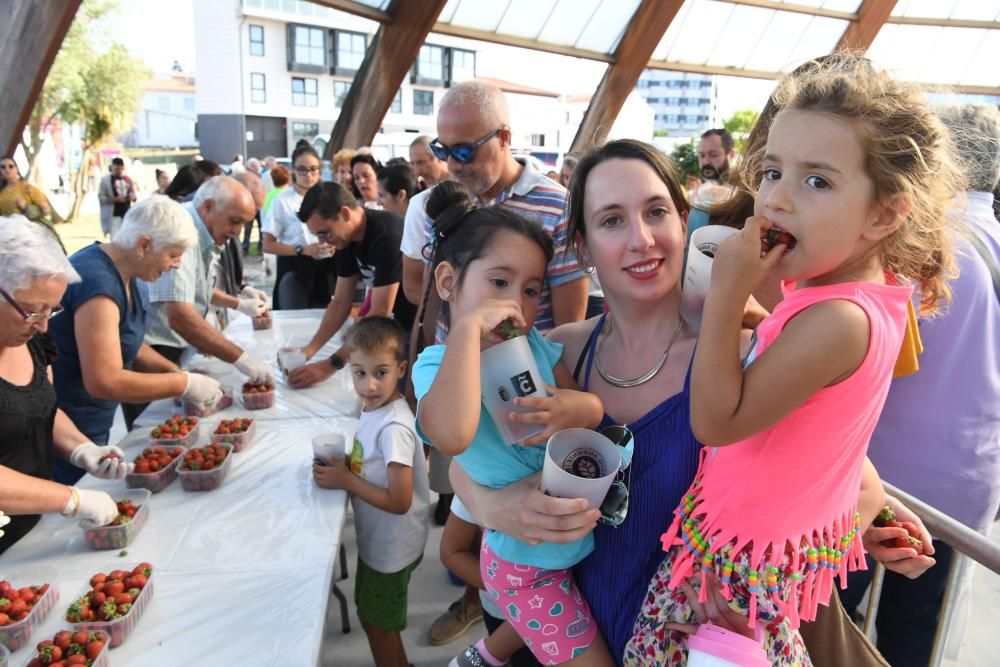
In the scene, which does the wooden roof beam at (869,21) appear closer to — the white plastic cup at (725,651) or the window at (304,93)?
the white plastic cup at (725,651)

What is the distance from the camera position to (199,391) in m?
2.80

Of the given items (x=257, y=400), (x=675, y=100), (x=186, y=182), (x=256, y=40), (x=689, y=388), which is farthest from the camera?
(x=675, y=100)

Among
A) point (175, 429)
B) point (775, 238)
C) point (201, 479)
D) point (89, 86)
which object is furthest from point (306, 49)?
point (775, 238)

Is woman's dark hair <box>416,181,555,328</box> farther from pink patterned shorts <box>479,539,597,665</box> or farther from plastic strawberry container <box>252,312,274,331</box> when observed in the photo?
plastic strawberry container <box>252,312,274,331</box>

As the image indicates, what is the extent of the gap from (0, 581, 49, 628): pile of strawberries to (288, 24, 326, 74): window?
34.3 m

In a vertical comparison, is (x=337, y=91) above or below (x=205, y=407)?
above

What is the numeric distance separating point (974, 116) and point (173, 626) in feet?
7.98

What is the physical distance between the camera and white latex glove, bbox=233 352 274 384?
3.09 meters

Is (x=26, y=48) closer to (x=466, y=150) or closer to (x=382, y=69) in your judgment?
(x=382, y=69)

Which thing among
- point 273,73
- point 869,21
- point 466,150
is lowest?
point 466,150

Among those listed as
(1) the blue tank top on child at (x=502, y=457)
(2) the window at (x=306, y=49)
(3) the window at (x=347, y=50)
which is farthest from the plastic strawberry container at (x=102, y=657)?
(3) the window at (x=347, y=50)

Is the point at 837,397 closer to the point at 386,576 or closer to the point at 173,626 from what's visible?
the point at 173,626

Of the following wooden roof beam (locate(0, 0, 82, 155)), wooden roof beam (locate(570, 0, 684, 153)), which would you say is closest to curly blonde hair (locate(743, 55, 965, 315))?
wooden roof beam (locate(0, 0, 82, 155))

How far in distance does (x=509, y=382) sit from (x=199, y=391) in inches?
82.0
